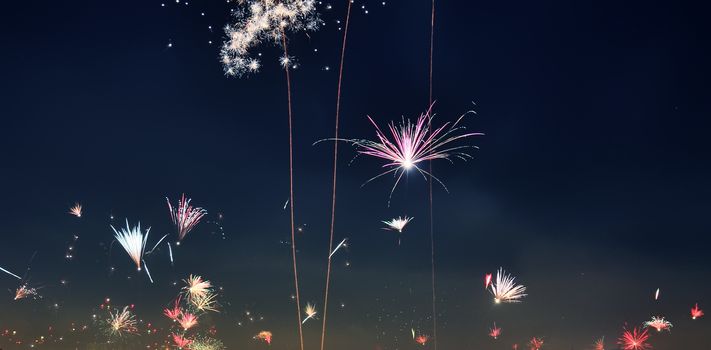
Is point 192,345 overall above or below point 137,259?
above

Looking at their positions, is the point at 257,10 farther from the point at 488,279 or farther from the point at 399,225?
the point at 488,279

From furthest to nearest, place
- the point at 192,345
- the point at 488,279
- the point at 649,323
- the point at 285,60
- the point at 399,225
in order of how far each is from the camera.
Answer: the point at 192,345 → the point at 649,323 → the point at 488,279 → the point at 399,225 → the point at 285,60

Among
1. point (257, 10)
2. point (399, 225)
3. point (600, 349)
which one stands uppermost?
point (600, 349)

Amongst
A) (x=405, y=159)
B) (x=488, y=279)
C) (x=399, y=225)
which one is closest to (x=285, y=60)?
(x=405, y=159)

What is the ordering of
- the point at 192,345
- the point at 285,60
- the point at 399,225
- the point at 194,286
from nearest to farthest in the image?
1. the point at 285,60
2. the point at 399,225
3. the point at 194,286
4. the point at 192,345

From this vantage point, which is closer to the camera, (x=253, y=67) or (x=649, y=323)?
(x=253, y=67)

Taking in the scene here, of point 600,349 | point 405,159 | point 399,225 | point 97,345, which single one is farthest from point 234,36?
point 97,345

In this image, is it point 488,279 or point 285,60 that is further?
point 488,279

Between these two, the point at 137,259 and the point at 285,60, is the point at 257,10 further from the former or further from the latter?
the point at 137,259

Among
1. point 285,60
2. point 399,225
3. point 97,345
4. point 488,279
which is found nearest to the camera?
point 285,60
